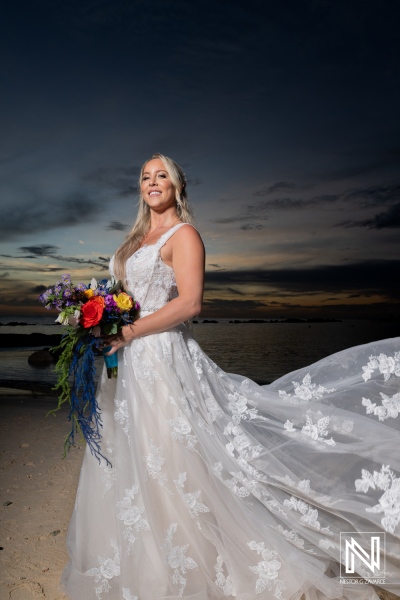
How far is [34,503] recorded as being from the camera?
13.9 ft

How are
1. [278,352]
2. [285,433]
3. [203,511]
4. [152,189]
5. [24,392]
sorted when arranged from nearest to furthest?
1. [203,511]
2. [285,433]
3. [152,189]
4. [24,392]
5. [278,352]

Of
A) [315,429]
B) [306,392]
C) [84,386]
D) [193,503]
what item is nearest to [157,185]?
[84,386]

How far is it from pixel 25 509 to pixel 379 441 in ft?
9.56

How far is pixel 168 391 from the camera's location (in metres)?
2.74

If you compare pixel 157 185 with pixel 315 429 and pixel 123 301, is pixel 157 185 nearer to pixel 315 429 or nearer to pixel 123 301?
pixel 123 301

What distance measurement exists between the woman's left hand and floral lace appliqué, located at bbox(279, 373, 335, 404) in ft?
3.15

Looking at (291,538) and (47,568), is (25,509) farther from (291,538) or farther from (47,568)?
(291,538)

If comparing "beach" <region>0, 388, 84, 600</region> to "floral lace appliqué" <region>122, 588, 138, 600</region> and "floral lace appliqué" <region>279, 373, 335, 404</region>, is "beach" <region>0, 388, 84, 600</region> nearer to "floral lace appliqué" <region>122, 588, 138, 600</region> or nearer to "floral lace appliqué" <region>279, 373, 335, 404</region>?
"floral lace appliqué" <region>122, 588, 138, 600</region>

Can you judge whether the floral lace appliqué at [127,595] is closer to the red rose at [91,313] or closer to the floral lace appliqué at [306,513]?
the floral lace appliqué at [306,513]

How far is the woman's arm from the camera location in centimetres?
270

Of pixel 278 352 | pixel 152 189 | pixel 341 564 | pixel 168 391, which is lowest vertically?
pixel 278 352

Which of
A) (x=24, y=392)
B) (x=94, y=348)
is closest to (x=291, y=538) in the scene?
(x=94, y=348)

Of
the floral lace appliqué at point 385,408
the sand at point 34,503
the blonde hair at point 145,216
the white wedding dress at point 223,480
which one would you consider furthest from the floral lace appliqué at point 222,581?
the blonde hair at point 145,216

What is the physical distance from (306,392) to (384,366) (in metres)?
0.47
